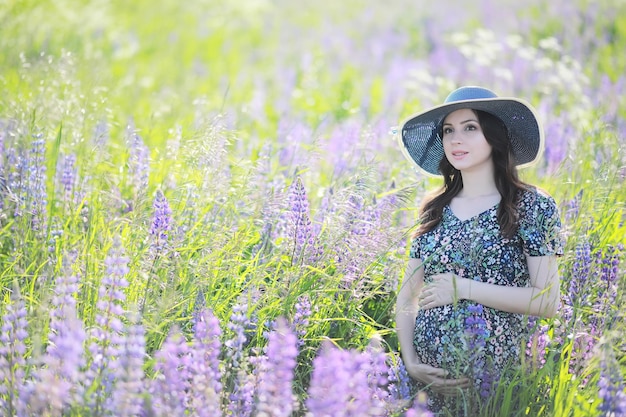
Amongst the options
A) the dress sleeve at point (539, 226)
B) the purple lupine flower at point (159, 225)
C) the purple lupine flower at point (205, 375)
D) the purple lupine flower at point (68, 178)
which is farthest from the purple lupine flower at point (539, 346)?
the purple lupine flower at point (68, 178)

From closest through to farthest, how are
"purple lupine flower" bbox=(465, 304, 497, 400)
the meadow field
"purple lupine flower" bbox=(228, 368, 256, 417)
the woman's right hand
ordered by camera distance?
1. the meadow field
2. "purple lupine flower" bbox=(228, 368, 256, 417)
3. "purple lupine flower" bbox=(465, 304, 497, 400)
4. the woman's right hand

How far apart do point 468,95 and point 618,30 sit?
864cm

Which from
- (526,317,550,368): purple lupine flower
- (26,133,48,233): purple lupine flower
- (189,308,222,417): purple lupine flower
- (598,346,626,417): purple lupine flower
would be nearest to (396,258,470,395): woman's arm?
(526,317,550,368): purple lupine flower

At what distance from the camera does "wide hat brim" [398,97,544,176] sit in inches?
124

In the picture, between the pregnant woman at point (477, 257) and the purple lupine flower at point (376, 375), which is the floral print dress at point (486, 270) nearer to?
the pregnant woman at point (477, 257)

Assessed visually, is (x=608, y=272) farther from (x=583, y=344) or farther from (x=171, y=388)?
(x=171, y=388)

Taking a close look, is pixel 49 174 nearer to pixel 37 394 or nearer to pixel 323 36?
pixel 37 394

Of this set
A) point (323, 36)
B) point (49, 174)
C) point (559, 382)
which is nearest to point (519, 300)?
point (559, 382)

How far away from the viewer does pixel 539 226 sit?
2.94 metres

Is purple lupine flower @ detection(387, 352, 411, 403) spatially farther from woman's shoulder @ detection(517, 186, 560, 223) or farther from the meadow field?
woman's shoulder @ detection(517, 186, 560, 223)

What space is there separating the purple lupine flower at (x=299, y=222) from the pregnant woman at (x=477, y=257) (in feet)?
1.49

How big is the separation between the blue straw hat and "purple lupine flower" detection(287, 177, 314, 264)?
28.2 inches

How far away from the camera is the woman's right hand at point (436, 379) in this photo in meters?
2.77

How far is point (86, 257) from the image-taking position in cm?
291
